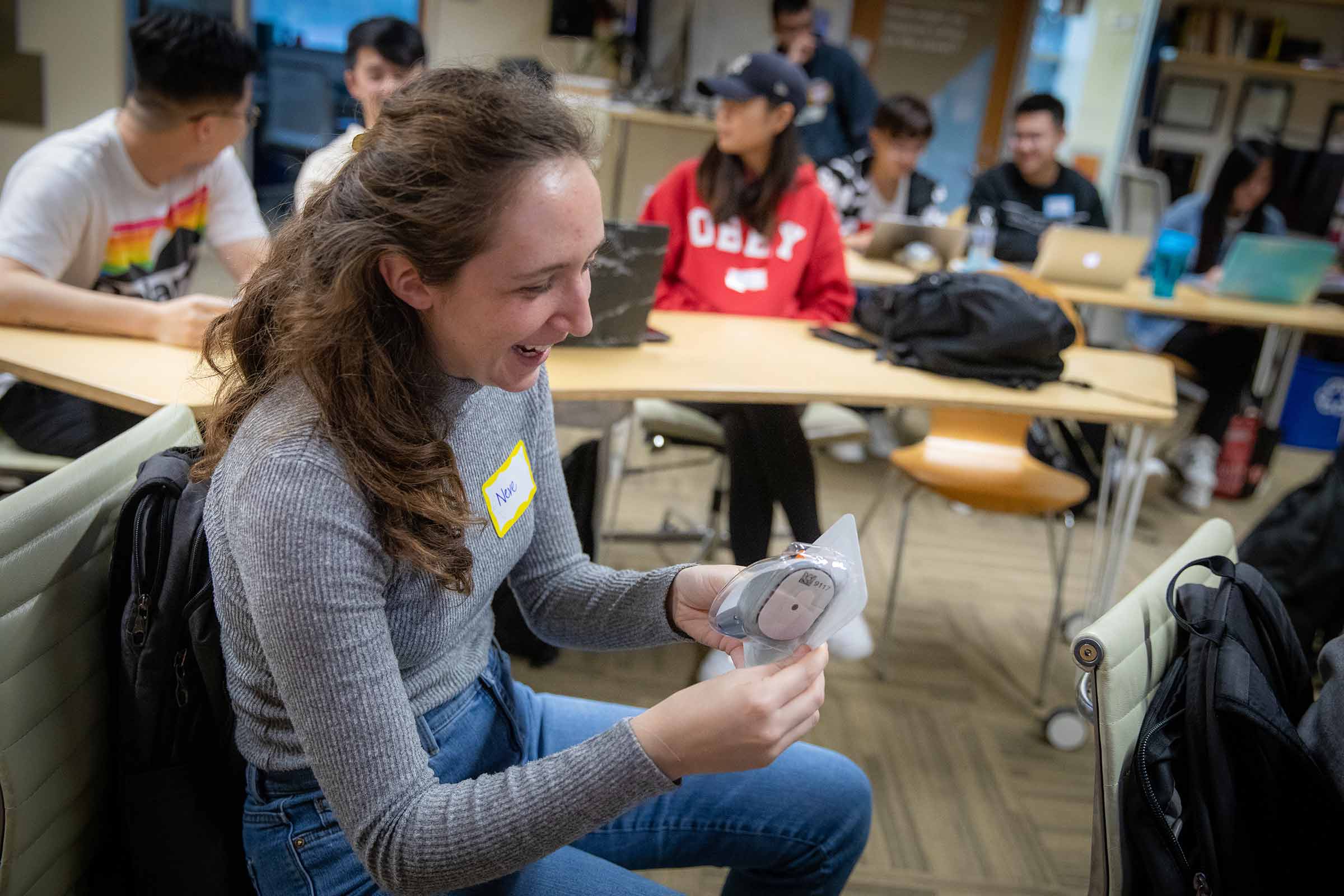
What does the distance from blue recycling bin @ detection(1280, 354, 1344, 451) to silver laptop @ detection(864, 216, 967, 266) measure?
1903 millimetres

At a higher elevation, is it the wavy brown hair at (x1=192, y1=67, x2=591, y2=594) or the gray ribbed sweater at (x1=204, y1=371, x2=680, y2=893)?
the wavy brown hair at (x1=192, y1=67, x2=591, y2=594)

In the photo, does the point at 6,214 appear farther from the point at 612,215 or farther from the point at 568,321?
the point at 612,215

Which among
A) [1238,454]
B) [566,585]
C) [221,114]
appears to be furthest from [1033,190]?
[566,585]

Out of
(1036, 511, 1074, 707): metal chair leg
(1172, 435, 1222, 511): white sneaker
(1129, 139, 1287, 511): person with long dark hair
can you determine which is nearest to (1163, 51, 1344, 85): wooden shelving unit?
(1129, 139, 1287, 511): person with long dark hair

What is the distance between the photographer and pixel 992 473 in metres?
2.45

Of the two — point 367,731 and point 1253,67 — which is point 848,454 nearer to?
point 367,731

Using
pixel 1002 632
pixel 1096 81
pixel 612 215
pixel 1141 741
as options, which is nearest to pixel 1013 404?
pixel 1002 632

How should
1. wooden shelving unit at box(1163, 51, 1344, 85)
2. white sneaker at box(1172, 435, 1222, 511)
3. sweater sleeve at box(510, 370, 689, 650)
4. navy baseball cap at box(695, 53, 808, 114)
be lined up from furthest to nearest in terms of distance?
wooden shelving unit at box(1163, 51, 1344, 85)
white sneaker at box(1172, 435, 1222, 511)
navy baseball cap at box(695, 53, 808, 114)
sweater sleeve at box(510, 370, 689, 650)

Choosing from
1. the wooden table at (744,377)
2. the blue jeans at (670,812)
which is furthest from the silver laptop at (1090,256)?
the blue jeans at (670,812)

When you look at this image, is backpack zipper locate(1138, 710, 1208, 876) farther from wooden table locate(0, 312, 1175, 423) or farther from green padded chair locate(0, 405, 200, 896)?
wooden table locate(0, 312, 1175, 423)

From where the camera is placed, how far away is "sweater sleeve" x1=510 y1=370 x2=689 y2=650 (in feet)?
3.78

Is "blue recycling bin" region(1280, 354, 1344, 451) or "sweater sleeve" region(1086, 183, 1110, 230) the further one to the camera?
"blue recycling bin" region(1280, 354, 1344, 451)

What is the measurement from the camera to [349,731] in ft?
2.65

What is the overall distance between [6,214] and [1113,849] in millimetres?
1913
